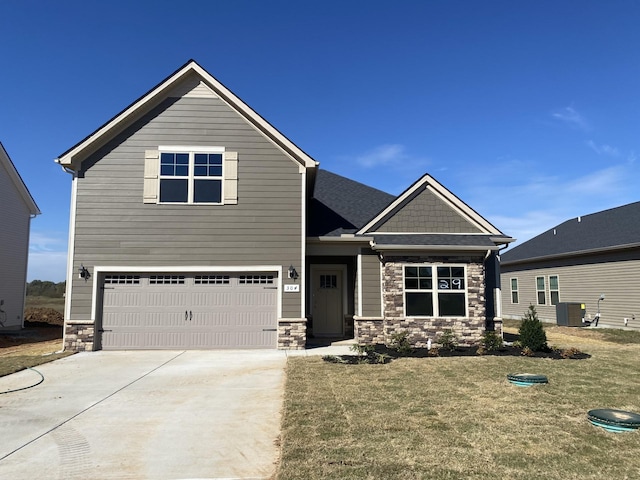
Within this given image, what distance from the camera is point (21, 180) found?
19.5 m

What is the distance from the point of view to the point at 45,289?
47312 mm

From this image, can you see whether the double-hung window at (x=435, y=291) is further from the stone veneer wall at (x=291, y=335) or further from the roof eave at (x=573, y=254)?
the roof eave at (x=573, y=254)

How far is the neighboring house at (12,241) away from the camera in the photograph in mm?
18406

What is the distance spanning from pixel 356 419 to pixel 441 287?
26.1 ft

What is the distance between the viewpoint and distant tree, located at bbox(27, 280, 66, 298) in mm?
44531

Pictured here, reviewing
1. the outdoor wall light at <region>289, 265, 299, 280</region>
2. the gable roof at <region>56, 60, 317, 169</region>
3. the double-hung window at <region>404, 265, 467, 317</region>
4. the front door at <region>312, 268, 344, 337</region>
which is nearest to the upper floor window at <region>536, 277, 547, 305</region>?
the double-hung window at <region>404, 265, 467, 317</region>

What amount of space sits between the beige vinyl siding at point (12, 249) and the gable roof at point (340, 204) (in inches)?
518

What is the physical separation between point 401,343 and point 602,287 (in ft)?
41.2

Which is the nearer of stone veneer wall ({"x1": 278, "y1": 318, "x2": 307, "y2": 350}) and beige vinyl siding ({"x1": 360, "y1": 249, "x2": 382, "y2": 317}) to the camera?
stone veneer wall ({"x1": 278, "y1": 318, "x2": 307, "y2": 350})

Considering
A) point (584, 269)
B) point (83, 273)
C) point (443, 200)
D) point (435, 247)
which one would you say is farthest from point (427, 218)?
point (584, 269)

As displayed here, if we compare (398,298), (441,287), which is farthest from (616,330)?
(398,298)

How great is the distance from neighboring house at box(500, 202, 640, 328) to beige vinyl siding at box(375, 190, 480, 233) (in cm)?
844

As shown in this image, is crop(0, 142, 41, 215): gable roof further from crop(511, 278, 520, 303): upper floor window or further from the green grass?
crop(511, 278, 520, 303): upper floor window

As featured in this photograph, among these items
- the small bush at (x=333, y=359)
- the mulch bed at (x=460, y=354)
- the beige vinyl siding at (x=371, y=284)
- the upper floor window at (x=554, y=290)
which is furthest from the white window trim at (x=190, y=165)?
the upper floor window at (x=554, y=290)
